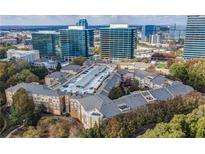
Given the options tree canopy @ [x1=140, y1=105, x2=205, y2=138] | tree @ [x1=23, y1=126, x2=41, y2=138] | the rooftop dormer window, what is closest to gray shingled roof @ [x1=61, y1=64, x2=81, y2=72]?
the rooftop dormer window

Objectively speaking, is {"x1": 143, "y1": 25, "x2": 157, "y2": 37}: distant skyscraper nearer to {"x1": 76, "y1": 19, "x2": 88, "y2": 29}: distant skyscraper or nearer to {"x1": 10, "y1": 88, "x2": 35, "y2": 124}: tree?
{"x1": 76, "y1": 19, "x2": 88, "y2": 29}: distant skyscraper

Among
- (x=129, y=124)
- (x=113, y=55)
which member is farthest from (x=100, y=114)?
(x=113, y=55)

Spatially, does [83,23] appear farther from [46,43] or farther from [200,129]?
[200,129]

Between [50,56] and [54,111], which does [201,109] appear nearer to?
[54,111]

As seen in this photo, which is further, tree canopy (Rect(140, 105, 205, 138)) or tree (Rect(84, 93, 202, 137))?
tree (Rect(84, 93, 202, 137))

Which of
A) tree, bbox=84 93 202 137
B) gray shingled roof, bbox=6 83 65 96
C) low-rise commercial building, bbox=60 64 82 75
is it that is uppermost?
low-rise commercial building, bbox=60 64 82 75

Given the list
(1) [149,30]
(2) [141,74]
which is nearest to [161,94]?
(2) [141,74]

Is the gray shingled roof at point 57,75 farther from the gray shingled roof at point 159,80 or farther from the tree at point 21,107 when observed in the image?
the gray shingled roof at point 159,80
